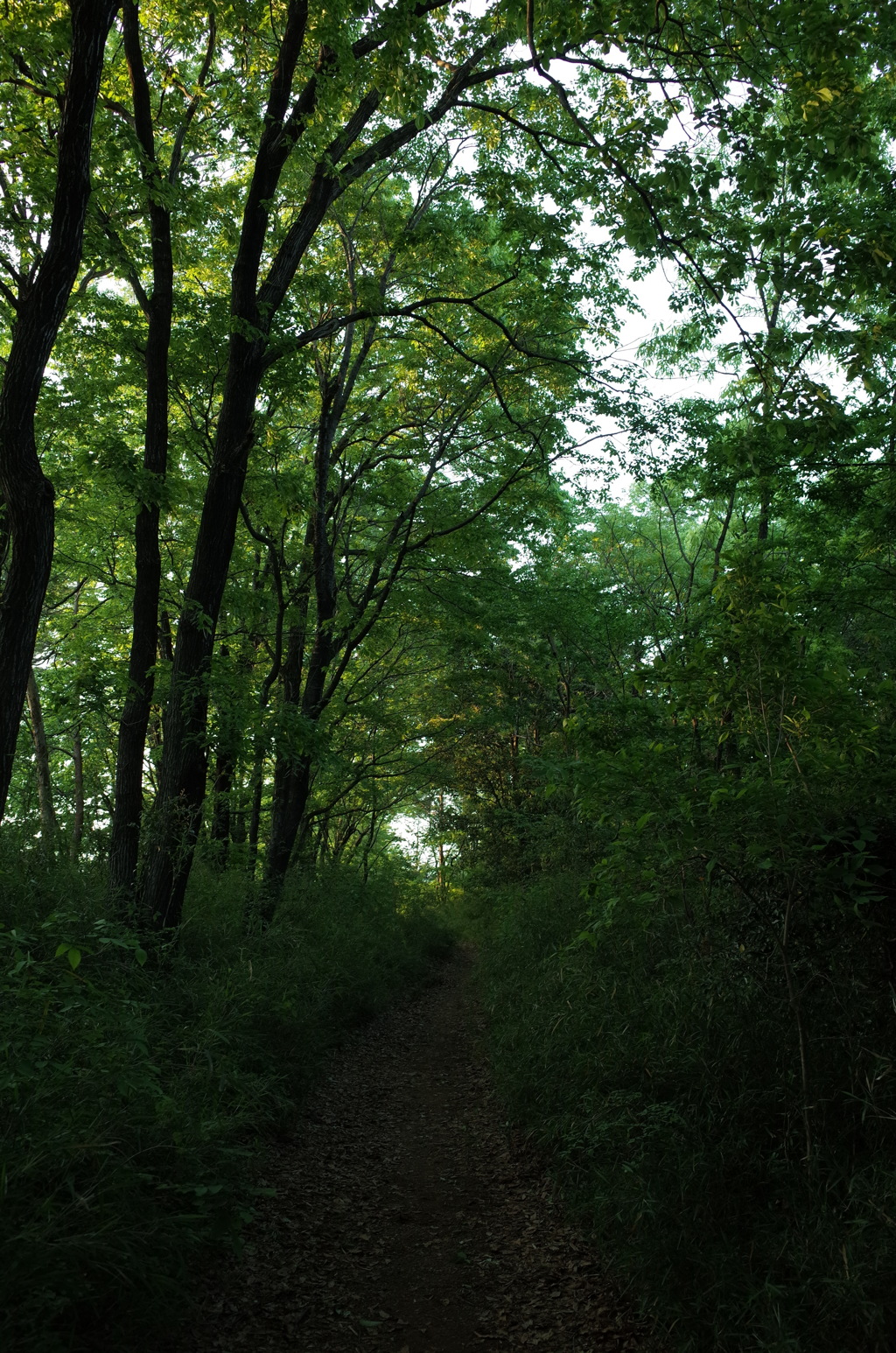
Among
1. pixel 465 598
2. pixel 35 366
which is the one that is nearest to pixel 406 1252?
pixel 35 366

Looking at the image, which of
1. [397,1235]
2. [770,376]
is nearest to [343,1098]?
[397,1235]

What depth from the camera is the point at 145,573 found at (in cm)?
785

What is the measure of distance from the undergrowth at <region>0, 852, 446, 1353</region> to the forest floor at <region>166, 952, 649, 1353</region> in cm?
30

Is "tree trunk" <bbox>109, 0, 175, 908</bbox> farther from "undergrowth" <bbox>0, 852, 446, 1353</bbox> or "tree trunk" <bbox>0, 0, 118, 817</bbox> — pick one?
"tree trunk" <bbox>0, 0, 118, 817</bbox>

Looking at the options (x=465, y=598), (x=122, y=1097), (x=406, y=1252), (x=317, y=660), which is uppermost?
(x=465, y=598)

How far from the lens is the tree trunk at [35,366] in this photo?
15.4 feet

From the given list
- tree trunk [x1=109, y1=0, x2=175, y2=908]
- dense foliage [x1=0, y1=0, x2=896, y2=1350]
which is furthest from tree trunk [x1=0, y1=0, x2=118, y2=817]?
tree trunk [x1=109, y1=0, x2=175, y2=908]

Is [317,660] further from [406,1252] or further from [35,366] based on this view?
[406,1252]

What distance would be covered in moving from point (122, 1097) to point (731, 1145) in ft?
10.3

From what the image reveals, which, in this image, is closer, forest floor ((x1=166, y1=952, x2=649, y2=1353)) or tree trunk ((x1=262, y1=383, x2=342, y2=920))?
forest floor ((x1=166, y1=952, x2=649, y2=1353))

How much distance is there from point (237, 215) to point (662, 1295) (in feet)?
36.9

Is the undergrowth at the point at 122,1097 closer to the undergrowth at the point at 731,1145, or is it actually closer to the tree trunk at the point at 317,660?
the undergrowth at the point at 731,1145

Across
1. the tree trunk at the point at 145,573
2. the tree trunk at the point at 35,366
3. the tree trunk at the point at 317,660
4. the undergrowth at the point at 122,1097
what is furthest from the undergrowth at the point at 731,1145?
the tree trunk at the point at 317,660

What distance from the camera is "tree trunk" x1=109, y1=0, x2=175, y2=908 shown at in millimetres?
7227
